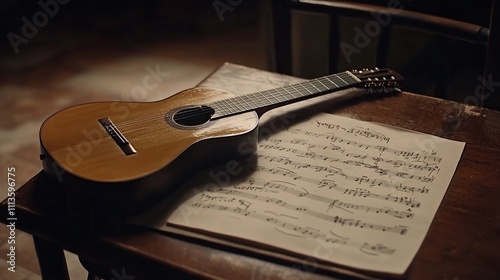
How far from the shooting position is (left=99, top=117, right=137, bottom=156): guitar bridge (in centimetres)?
99

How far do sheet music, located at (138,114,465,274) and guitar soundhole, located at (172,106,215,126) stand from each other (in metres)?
0.10

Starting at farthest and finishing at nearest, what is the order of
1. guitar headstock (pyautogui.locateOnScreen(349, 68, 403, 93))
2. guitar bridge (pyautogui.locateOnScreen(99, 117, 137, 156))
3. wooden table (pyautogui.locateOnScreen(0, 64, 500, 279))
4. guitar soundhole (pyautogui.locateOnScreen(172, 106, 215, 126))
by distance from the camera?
guitar headstock (pyautogui.locateOnScreen(349, 68, 403, 93))
guitar soundhole (pyautogui.locateOnScreen(172, 106, 215, 126))
guitar bridge (pyautogui.locateOnScreen(99, 117, 137, 156))
wooden table (pyautogui.locateOnScreen(0, 64, 500, 279))

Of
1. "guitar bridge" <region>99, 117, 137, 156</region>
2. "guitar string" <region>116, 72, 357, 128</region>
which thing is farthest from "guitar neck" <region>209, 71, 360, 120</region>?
"guitar bridge" <region>99, 117, 137, 156</region>

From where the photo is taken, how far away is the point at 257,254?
0.88m

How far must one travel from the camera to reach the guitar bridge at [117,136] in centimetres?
99

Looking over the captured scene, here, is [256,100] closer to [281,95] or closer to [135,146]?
[281,95]

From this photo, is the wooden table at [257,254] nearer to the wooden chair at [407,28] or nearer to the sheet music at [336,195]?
the sheet music at [336,195]

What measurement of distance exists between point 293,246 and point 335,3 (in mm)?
724

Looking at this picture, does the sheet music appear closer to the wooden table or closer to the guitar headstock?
the wooden table

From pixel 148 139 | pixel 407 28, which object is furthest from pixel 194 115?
pixel 407 28

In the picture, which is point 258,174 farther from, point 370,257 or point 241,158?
point 370,257

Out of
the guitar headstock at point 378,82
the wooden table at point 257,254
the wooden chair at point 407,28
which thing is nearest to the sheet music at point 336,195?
the wooden table at point 257,254

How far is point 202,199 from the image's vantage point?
3.19 ft

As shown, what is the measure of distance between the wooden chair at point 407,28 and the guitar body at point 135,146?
42 centimetres
